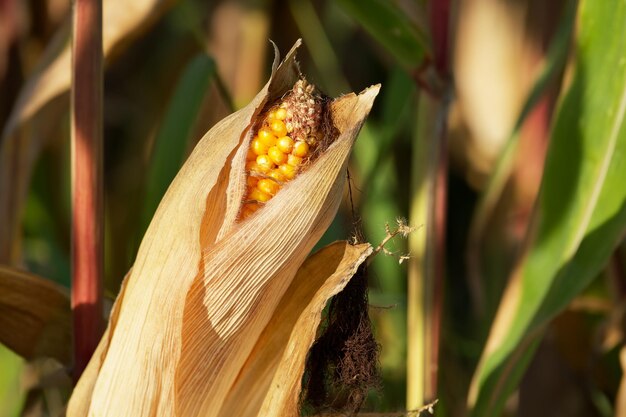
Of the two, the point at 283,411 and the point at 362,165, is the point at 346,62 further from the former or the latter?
the point at 283,411

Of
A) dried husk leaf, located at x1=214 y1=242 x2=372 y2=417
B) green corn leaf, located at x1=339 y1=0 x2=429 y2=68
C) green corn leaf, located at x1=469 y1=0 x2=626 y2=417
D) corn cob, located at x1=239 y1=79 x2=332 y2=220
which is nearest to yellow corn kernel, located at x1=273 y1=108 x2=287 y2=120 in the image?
corn cob, located at x1=239 y1=79 x2=332 y2=220

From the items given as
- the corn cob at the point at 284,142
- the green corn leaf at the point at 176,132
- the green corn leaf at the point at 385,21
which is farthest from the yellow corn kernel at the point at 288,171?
the green corn leaf at the point at 176,132

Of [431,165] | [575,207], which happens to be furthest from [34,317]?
[575,207]

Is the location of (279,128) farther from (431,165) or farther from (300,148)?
(431,165)

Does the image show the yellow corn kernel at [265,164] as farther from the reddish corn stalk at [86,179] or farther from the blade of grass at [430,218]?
the blade of grass at [430,218]

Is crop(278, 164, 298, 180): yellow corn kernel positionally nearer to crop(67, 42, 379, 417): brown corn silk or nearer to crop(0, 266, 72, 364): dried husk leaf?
crop(67, 42, 379, 417): brown corn silk
